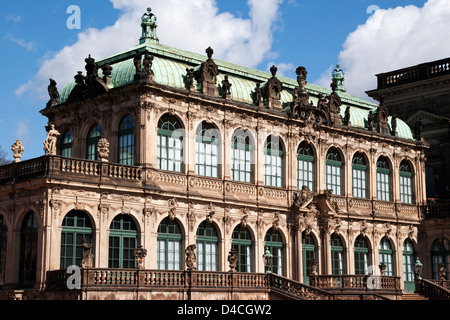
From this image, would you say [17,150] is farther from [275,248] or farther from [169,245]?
[275,248]

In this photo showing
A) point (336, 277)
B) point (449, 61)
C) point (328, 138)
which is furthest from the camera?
point (449, 61)

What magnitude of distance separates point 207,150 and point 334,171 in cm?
937

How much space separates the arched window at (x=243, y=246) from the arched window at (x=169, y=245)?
130 inches

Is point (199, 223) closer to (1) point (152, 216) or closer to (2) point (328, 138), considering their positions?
(1) point (152, 216)

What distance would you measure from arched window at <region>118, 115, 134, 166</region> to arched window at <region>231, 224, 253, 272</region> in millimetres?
6302

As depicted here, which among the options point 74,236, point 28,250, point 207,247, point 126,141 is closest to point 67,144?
point 126,141

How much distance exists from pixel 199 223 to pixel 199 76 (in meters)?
7.02

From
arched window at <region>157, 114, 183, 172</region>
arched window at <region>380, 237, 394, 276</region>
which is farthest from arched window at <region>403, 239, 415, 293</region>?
arched window at <region>157, 114, 183, 172</region>

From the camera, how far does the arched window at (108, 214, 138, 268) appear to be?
111 ft

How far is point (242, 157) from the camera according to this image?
3941cm

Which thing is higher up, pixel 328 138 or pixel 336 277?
pixel 328 138

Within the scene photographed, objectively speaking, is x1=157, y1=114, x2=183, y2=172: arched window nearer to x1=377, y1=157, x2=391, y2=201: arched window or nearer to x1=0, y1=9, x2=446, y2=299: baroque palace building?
x1=0, y1=9, x2=446, y2=299: baroque palace building
